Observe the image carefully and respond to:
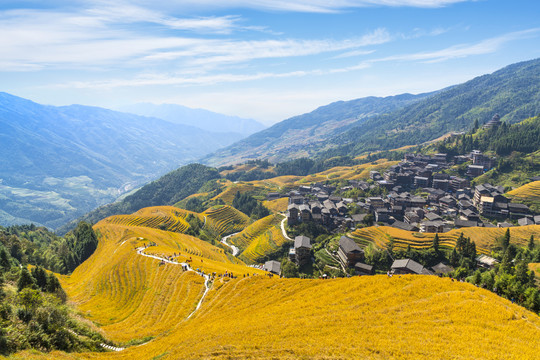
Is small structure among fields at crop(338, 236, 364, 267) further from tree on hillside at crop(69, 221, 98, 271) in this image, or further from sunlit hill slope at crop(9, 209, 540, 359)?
tree on hillside at crop(69, 221, 98, 271)

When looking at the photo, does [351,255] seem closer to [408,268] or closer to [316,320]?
[408,268]

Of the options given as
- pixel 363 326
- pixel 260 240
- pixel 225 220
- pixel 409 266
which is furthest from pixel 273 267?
pixel 225 220

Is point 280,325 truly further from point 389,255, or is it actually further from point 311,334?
point 389,255

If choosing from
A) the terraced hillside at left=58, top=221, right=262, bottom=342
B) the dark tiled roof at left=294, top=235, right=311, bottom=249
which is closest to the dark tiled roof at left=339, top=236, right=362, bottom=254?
the dark tiled roof at left=294, top=235, right=311, bottom=249

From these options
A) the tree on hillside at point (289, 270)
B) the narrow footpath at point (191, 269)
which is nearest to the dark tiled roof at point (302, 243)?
the tree on hillside at point (289, 270)

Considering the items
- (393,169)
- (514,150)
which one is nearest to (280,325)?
(393,169)

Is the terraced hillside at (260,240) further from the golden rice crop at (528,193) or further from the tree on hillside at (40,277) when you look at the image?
the golden rice crop at (528,193)
